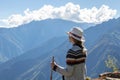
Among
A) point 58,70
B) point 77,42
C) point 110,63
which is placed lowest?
point 110,63

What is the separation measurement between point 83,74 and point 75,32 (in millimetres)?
1305

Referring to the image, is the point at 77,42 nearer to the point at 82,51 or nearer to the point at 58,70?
the point at 82,51

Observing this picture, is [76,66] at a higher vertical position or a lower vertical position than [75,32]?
lower

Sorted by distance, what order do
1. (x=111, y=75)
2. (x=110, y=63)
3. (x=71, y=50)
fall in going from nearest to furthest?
(x=71, y=50) < (x=111, y=75) < (x=110, y=63)

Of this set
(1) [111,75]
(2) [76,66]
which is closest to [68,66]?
(2) [76,66]

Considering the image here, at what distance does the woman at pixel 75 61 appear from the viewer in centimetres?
1041

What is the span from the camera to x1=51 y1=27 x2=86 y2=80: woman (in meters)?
10.4

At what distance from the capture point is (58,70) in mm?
10727

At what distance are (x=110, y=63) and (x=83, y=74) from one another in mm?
20188

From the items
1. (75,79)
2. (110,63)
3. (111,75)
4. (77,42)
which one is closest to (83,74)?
(75,79)

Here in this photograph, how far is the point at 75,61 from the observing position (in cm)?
1051

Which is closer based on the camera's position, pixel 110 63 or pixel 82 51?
pixel 82 51

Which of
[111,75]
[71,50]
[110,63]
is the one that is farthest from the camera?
[110,63]

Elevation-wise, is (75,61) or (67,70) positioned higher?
(75,61)
